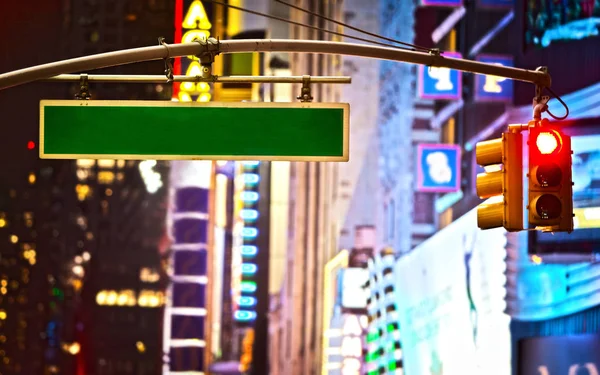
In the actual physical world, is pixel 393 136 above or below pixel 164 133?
above

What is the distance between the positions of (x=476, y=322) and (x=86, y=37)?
23.4 metres

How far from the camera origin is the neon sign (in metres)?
45.4

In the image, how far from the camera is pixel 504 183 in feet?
36.4

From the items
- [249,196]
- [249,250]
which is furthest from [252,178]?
[249,250]

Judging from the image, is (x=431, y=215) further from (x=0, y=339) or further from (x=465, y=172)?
(x=0, y=339)

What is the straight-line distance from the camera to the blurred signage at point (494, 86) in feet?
104

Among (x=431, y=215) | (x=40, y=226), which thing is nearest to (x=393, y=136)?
(x=431, y=215)

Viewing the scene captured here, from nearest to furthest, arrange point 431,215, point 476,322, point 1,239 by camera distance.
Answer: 1. point 476,322
2. point 431,215
3. point 1,239

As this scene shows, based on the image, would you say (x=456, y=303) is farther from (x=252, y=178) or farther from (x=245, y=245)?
(x=252, y=178)

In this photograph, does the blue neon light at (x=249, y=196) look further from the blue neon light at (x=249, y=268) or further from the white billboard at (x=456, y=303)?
the white billboard at (x=456, y=303)

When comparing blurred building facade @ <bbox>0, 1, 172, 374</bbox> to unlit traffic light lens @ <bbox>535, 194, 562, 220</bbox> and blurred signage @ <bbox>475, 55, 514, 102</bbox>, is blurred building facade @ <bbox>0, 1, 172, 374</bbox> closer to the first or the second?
blurred signage @ <bbox>475, 55, 514, 102</bbox>

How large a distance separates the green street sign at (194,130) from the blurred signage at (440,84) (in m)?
22.9

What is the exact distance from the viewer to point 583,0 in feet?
83.8

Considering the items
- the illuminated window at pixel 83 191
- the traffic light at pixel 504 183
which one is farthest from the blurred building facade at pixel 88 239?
the traffic light at pixel 504 183
